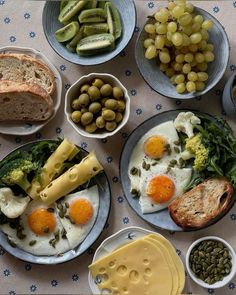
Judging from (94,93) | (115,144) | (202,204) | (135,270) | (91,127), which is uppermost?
(94,93)

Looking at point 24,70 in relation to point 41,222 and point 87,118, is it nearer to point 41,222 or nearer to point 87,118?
point 87,118

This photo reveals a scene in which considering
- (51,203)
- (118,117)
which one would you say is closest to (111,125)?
(118,117)

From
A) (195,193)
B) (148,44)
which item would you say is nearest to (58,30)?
(148,44)

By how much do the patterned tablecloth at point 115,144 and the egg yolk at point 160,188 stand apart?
0.43 feet

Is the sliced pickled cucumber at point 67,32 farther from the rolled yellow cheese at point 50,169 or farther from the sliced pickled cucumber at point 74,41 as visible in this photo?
the rolled yellow cheese at point 50,169

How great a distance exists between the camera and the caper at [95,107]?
200 cm

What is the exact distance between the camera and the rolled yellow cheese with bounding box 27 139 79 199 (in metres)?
2.07

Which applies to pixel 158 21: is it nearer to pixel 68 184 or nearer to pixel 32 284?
pixel 68 184

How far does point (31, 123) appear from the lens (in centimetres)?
215

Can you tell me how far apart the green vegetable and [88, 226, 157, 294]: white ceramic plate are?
33 centimetres

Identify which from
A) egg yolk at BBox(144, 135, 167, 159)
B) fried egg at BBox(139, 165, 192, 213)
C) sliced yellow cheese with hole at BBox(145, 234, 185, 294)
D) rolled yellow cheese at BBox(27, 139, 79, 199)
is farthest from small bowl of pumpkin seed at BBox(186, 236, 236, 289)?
rolled yellow cheese at BBox(27, 139, 79, 199)

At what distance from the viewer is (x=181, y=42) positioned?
197cm

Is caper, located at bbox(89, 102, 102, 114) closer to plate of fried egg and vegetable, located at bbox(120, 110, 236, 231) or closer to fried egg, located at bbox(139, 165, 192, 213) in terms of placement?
plate of fried egg and vegetable, located at bbox(120, 110, 236, 231)

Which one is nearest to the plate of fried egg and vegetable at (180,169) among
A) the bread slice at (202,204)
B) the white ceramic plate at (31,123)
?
the bread slice at (202,204)
